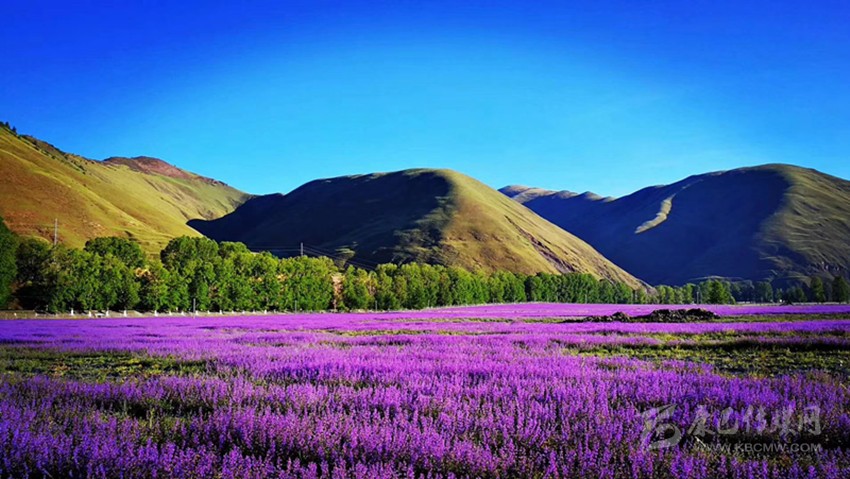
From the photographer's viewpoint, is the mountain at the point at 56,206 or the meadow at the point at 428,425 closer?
the meadow at the point at 428,425

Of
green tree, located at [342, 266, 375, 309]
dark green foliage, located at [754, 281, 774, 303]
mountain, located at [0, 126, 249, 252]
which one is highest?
mountain, located at [0, 126, 249, 252]

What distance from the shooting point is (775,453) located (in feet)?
14.6

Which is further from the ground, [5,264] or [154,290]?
[5,264]

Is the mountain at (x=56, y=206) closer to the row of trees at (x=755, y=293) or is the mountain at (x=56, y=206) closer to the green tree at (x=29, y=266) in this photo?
the green tree at (x=29, y=266)

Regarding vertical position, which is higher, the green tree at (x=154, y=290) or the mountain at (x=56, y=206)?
the mountain at (x=56, y=206)

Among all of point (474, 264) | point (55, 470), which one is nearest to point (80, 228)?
point (474, 264)

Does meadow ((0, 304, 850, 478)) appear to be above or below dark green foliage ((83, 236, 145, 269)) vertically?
below

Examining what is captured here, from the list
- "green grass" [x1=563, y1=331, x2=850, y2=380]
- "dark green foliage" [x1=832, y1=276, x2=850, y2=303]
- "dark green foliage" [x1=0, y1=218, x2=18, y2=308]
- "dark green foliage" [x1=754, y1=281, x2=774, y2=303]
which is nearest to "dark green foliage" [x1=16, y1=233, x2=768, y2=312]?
"dark green foliage" [x1=0, y1=218, x2=18, y2=308]

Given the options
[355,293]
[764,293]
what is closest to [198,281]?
[355,293]

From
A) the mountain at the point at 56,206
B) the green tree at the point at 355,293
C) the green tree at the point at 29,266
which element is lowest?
the green tree at the point at 355,293

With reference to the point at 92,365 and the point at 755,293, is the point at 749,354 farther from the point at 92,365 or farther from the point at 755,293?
the point at 755,293

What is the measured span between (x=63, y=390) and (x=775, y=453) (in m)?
8.81

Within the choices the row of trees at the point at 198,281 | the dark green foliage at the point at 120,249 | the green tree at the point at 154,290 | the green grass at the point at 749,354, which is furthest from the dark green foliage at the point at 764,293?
the dark green foliage at the point at 120,249

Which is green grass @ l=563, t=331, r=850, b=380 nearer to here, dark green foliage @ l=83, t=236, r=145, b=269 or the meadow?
the meadow
